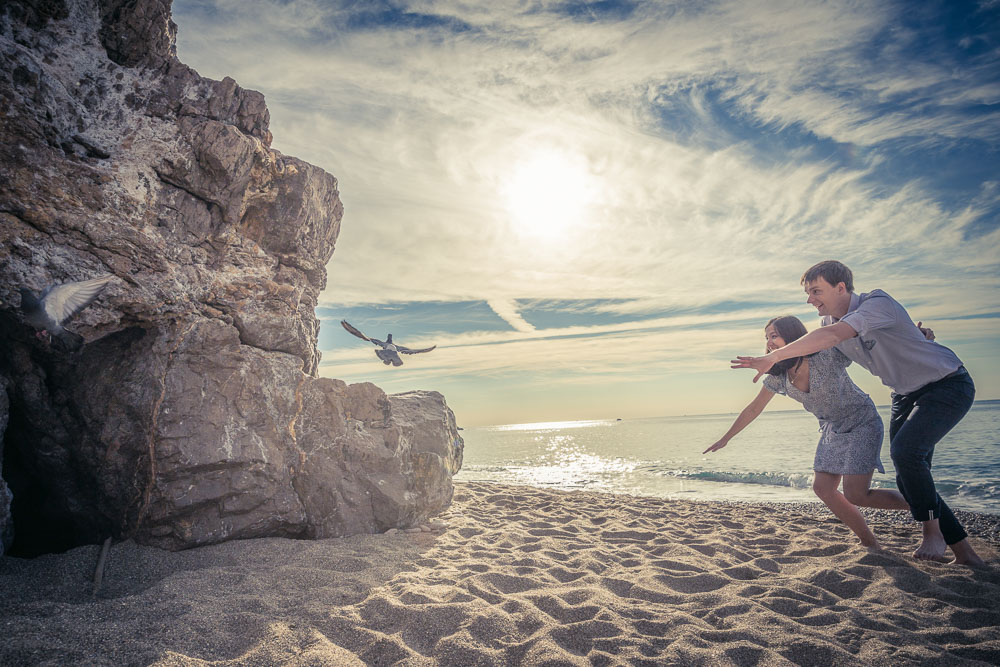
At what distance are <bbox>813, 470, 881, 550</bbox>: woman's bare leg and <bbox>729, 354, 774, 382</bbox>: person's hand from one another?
1665 mm

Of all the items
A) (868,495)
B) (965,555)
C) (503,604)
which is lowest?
(503,604)

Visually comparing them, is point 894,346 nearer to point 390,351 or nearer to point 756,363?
point 756,363

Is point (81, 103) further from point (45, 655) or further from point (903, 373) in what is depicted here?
point (903, 373)

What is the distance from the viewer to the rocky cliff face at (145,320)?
3.57 metres

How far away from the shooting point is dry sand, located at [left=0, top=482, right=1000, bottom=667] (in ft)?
7.82

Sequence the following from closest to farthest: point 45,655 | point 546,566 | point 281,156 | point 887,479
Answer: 1. point 45,655
2. point 546,566
3. point 281,156
4. point 887,479

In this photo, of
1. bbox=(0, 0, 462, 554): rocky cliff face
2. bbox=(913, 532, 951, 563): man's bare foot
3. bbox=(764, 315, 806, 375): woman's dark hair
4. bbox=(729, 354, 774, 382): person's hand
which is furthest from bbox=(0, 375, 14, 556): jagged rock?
bbox=(913, 532, 951, 563): man's bare foot

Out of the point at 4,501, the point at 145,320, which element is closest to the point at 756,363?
the point at 145,320

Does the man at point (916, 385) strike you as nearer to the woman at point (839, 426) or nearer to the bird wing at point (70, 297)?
the woman at point (839, 426)

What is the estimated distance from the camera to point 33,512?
4.11 meters

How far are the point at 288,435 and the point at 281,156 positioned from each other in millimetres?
3100

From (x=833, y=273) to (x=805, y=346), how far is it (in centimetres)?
102

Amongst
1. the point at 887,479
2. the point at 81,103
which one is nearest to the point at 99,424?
the point at 81,103

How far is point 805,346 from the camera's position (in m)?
3.22
